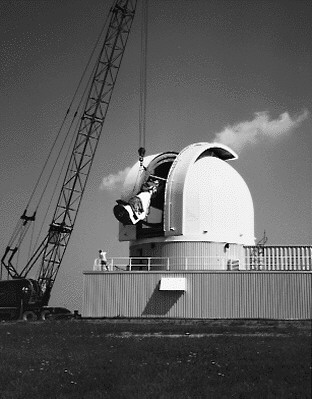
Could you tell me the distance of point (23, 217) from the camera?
52969 millimetres

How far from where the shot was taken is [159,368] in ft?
48.8

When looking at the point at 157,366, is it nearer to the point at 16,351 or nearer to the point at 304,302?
the point at 16,351

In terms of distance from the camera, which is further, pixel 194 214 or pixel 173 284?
pixel 194 214

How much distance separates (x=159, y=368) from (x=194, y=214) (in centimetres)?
2261

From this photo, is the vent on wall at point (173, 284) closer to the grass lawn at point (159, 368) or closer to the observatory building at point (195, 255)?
the observatory building at point (195, 255)

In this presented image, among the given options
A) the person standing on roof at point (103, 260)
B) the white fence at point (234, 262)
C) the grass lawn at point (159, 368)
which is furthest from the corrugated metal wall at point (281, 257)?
the grass lawn at point (159, 368)

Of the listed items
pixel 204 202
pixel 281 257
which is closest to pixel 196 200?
pixel 204 202

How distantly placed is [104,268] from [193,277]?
545 centimetres

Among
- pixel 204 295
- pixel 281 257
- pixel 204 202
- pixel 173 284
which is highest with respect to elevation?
pixel 204 202

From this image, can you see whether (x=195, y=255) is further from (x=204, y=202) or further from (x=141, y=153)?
(x=141, y=153)

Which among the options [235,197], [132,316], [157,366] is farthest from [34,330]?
[235,197]

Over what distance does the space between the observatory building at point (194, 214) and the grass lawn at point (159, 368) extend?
15.6m

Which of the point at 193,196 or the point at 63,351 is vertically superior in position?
the point at 193,196

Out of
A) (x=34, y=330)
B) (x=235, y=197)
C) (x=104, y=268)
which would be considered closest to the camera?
(x=34, y=330)
